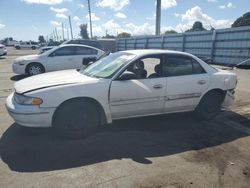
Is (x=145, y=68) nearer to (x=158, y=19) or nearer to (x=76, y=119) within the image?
(x=76, y=119)

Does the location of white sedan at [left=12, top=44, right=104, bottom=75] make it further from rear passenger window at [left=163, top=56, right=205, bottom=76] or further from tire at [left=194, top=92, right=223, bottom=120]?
tire at [left=194, top=92, right=223, bottom=120]

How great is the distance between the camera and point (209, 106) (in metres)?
5.92

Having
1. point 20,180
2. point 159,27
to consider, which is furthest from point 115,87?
point 159,27

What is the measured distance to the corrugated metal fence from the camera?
18.6 m

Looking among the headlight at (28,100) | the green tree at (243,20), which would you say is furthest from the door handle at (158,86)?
the green tree at (243,20)

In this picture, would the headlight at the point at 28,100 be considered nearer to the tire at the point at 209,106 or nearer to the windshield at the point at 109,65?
the windshield at the point at 109,65

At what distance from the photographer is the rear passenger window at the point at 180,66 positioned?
5391 millimetres

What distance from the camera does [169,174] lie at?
3.65m

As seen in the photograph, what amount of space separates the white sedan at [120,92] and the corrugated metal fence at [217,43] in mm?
14127

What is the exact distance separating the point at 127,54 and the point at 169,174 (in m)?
2.66

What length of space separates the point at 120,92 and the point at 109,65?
740 mm

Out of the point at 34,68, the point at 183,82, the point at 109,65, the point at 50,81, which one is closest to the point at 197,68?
the point at 183,82

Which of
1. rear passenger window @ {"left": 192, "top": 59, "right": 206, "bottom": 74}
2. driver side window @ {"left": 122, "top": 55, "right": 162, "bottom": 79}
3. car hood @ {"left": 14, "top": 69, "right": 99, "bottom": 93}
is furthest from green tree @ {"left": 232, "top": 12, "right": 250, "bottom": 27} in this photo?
car hood @ {"left": 14, "top": 69, "right": 99, "bottom": 93}

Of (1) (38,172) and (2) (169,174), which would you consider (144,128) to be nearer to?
(2) (169,174)
